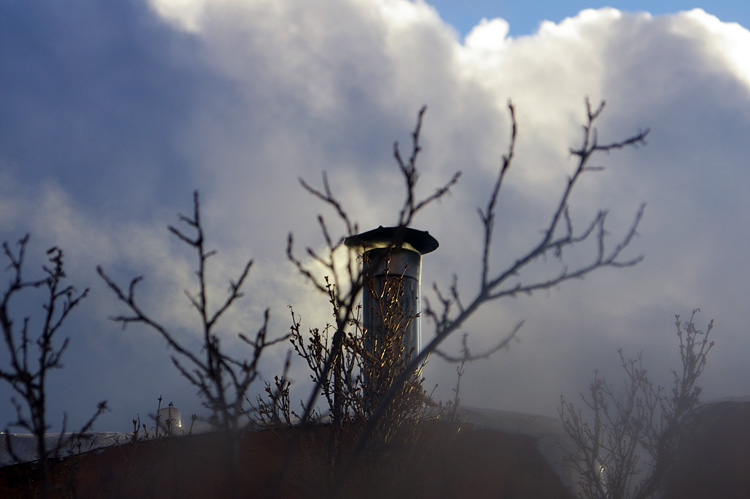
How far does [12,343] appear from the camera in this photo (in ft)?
9.62

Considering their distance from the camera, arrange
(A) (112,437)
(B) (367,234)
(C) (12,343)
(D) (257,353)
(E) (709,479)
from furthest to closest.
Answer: (E) (709,479)
(B) (367,234)
(A) (112,437)
(C) (12,343)
(D) (257,353)

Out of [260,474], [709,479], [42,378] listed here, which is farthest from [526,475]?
[42,378]

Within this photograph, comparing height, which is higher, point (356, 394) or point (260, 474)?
point (356, 394)

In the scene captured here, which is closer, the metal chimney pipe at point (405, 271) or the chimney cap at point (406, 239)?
the metal chimney pipe at point (405, 271)

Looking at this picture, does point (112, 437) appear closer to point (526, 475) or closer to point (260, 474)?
point (260, 474)

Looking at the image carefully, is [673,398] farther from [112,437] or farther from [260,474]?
[112,437]

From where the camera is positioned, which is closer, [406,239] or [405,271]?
[405,271]

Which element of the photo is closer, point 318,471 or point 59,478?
point 318,471

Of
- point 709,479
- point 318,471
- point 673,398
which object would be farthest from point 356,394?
point 709,479

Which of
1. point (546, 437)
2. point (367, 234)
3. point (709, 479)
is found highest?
point (367, 234)

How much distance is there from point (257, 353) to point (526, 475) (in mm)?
7229

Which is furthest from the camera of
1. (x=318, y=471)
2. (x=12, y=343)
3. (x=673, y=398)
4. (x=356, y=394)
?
(x=673, y=398)

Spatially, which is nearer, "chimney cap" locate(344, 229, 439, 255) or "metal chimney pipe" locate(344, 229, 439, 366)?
"metal chimney pipe" locate(344, 229, 439, 366)

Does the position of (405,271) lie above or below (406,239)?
below
